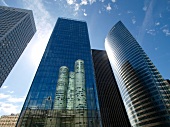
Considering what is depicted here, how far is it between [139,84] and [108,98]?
32.3 metres

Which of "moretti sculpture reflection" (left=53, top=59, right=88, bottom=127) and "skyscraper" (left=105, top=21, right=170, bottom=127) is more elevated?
"skyscraper" (left=105, top=21, right=170, bottom=127)

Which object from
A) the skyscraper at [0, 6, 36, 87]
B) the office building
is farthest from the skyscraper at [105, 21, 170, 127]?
the office building

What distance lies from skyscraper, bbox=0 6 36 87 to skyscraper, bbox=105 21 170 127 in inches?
4189

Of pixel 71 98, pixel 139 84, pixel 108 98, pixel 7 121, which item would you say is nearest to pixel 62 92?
pixel 71 98

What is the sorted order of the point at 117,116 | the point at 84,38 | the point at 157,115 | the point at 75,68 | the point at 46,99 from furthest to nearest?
the point at 117,116 → the point at 157,115 → the point at 84,38 → the point at 75,68 → the point at 46,99

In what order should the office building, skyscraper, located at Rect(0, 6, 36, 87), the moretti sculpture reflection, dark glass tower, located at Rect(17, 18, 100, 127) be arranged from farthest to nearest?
the office building < skyscraper, located at Rect(0, 6, 36, 87) < the moretti sculpture reflection < dark glass tower, located at Rect(17, 18, 100, 127)

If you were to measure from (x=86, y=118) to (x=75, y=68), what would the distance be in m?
24.7

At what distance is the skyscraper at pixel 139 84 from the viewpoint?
103938mm

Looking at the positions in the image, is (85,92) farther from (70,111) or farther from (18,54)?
(18,54)

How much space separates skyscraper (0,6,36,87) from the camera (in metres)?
124

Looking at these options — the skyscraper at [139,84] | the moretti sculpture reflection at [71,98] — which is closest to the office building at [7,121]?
the skyscraper at [139,84]

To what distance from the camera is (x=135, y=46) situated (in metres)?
150

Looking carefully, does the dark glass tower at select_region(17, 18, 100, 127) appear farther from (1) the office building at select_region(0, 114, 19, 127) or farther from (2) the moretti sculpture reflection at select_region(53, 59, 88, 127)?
(1) the office building at select_region(0, 114, 19, 127)

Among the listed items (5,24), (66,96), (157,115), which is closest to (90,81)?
(66,96)
